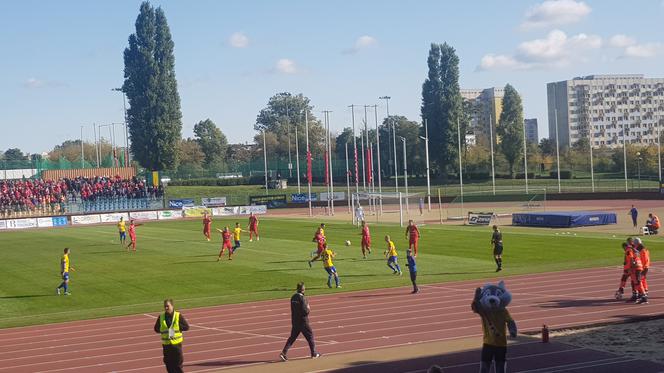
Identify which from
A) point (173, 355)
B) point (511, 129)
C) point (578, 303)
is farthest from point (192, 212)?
point (173, 355)

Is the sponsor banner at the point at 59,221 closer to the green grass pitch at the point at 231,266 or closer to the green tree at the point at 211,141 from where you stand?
the green grass pitch at the point at 231,266

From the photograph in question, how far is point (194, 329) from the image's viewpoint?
80.6 ft

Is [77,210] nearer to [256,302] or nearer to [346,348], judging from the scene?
[256,302]

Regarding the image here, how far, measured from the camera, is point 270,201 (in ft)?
329

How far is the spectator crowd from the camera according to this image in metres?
86.6

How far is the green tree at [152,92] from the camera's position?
11181 centimetres

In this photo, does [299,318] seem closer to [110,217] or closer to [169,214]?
[110,217]

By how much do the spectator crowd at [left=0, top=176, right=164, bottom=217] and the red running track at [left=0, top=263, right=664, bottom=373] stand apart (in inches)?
2502

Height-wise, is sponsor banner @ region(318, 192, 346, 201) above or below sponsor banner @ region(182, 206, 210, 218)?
above

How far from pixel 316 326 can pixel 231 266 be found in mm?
17343

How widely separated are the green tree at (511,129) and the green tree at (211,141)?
222 feet

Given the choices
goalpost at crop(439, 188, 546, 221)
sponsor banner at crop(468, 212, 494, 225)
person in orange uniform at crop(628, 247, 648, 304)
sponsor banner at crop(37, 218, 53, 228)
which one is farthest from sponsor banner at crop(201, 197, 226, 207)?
person in orange uniform at crop(628, 247, 648, 304)

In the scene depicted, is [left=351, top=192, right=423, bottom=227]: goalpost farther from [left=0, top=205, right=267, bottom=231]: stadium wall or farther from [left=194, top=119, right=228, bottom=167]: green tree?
[left=194, top=119, right=228, bottom=167]: green tree

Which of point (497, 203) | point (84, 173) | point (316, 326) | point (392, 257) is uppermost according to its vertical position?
point (84, 173)
